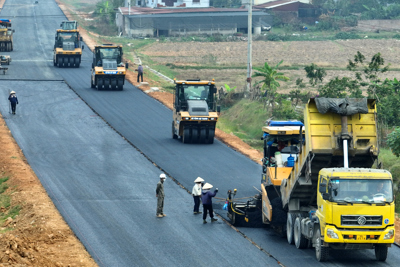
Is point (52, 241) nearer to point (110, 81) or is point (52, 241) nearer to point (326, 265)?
point (326, 265)

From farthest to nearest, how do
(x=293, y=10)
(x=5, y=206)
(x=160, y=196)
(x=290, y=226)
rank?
(x=293, y=10) → (x=5, y=206) → (x=160, y=196) → (x=290, y=226)

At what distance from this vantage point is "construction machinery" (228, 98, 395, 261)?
16.9 meters

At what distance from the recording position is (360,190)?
17.0 m

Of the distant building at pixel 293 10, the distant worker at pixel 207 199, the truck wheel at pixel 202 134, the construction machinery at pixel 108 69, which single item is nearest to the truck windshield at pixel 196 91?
the truck wheel at pixel 202 134

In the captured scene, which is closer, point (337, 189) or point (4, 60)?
point (337, 189)

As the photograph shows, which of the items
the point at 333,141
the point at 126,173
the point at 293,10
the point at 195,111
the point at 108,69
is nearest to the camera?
the point at 333,141

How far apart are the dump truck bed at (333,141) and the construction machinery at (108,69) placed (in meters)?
32.2

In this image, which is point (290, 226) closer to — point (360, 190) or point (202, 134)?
point (360, 190)

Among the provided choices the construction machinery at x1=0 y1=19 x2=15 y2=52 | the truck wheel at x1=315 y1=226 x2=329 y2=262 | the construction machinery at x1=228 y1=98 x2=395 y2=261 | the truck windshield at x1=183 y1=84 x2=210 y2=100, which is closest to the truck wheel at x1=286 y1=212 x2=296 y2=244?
the construction machinery at x1=228 y1=98 x2=395 y2=261

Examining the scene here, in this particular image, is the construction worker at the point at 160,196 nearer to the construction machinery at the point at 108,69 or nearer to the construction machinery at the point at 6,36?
the construction machinery at the point at 108,69

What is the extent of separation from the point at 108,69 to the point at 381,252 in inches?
1367

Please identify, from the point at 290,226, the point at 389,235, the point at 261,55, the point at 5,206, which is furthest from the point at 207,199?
the point at 261,55

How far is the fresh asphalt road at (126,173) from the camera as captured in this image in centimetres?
1888

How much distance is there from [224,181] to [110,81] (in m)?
24.2
